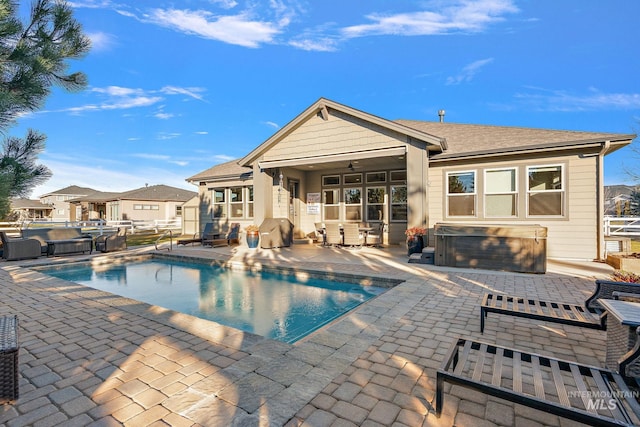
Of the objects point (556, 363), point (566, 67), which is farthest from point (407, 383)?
point (566, 67)

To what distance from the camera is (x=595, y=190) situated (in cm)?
801

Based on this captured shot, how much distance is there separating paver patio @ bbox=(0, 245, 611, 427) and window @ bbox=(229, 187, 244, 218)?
9550mm

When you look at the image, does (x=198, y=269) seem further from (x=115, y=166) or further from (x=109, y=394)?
(x=115, y=166)

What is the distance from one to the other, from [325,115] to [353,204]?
14.1 ft

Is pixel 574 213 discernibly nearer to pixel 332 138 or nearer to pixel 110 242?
pixel 332 138

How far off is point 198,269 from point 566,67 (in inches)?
751

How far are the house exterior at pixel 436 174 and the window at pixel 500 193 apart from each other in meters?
0.03

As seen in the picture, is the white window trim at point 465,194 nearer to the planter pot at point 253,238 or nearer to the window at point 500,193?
the window at point 500,193

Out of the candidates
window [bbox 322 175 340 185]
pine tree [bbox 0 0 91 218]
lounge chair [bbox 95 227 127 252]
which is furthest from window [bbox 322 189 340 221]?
pine tree [bbox 0 0 91 218]

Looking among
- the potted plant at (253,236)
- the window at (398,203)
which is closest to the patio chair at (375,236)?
the window at (398,203)

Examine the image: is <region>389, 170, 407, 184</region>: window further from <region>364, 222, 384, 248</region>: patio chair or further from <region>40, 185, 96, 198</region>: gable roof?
<region>40, 185, 96, 198</region>: gable roof

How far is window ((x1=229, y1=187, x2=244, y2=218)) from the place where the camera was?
14445 mm

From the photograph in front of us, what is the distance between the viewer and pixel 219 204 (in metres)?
15.1

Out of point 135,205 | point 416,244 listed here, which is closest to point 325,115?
point 416,244
